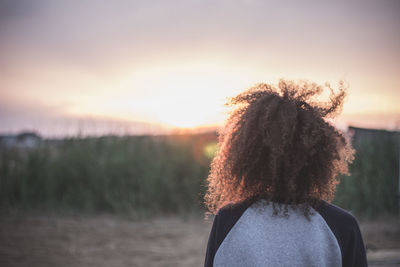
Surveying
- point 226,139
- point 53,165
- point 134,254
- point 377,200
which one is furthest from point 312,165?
point 53,165

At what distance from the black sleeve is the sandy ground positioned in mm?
3044

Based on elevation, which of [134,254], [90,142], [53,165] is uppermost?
[90,142]

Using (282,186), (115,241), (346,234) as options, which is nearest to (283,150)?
(282,186)

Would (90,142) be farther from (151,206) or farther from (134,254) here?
(134,254)

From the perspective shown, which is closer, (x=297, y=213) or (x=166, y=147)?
(x=297, y=213)

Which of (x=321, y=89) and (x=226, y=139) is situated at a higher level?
(x=321, y=89)

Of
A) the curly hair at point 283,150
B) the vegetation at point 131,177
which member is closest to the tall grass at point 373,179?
the vegetation at point 131,177

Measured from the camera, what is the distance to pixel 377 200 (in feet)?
26.8

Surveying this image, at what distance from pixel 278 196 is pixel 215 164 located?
17.3 inches

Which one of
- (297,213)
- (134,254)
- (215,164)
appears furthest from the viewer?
(134,254)

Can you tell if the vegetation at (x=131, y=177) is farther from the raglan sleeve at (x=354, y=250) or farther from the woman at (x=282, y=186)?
the raglan sleeve at (x=354, y=250)

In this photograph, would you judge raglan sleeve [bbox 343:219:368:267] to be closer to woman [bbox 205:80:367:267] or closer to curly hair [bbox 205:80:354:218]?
woman [bbox 205:80:367:267]

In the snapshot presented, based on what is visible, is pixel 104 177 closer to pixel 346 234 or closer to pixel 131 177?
pixel 131 177

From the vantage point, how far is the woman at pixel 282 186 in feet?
4.55
